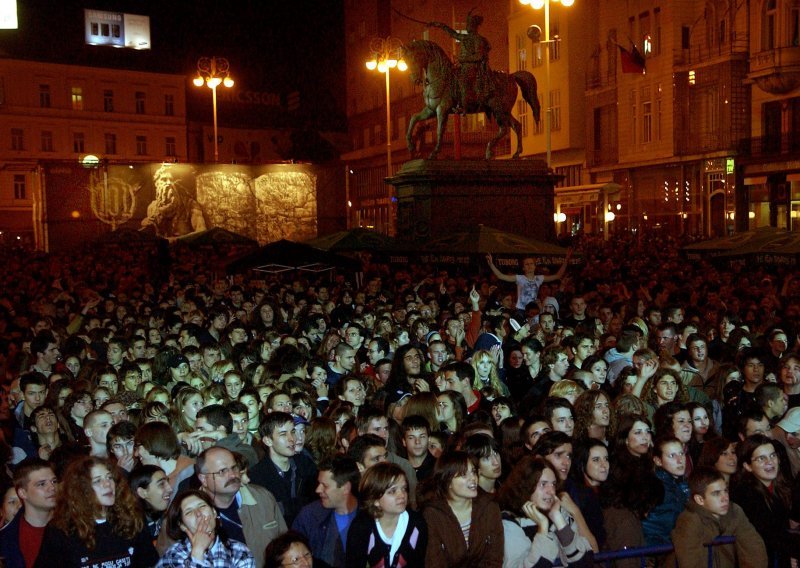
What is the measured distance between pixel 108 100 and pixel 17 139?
6.98 m

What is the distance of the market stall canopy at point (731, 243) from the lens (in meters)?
15.8

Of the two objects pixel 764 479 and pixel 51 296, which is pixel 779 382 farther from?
pixel 51 296

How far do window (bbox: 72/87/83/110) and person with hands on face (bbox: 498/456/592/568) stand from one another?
64330 mm

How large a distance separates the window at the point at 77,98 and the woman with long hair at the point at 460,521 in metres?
64.2

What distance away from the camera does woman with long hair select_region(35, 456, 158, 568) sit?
4.90 metres

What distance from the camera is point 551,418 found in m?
6.84

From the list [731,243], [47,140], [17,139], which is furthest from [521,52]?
[17,139]

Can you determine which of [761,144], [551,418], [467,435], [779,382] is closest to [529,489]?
[467,435]

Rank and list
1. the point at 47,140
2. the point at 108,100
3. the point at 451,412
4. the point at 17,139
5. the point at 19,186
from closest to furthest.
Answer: the point at 451,412, the point at 19,186, the point at 17,139, the point at 47,140, the point at 108,100

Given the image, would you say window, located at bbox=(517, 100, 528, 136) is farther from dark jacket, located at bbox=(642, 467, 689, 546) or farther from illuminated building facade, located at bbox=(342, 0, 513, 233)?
dark jacket, located at bbox=(642, 467, 689, 546)

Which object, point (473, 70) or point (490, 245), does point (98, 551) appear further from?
point (473, 70)

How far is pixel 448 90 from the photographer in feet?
79.4

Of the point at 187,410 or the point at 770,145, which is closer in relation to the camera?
the point at 187,410

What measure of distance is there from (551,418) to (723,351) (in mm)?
4189
